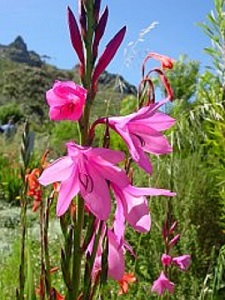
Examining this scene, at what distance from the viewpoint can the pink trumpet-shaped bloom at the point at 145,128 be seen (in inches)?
33.1

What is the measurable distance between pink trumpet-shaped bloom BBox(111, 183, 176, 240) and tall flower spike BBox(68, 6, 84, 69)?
19 cm

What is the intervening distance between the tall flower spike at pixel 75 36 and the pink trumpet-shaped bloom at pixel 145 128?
0.35ft

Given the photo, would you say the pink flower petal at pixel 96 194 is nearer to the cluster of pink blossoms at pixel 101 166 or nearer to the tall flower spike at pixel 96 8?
the cluster of pink blossoms at pixel 101 166

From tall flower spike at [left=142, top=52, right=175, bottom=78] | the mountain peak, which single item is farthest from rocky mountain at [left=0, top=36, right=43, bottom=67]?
tall flower spike at [left=142, top=52, right=175, bottom=78]

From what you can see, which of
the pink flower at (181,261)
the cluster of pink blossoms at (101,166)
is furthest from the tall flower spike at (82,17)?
the pink flower at (181,261)

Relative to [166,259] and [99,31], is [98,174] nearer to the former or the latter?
[99,31]

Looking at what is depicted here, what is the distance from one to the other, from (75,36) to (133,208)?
0.84ft

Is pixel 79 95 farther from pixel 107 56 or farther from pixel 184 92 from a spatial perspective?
pixel 184 92

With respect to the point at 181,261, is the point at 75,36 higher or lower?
higher

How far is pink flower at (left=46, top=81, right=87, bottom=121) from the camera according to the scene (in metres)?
0.80

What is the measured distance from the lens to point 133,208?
81 centimetres

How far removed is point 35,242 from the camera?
520 cm

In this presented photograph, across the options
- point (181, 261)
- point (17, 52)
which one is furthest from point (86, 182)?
point (17, 52)

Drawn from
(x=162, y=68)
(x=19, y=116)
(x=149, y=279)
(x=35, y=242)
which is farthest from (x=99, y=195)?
(x=19, y=116)
